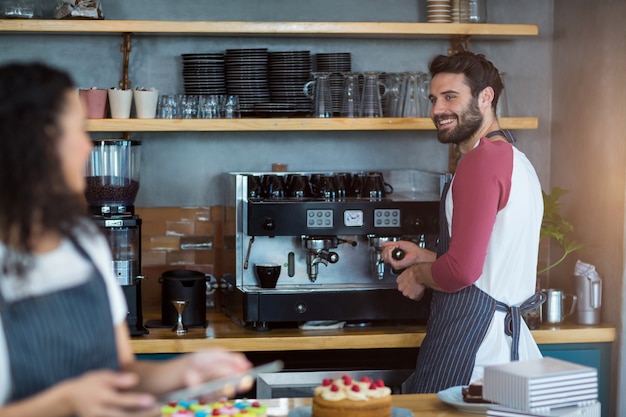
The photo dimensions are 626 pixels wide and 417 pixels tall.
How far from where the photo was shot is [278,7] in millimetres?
4043

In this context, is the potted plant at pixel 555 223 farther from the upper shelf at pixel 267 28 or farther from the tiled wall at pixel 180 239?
the tiled wall at pixel 180 239

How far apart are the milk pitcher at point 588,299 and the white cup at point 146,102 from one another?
70.1 inches

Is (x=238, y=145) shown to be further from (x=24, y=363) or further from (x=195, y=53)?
(x=24, y=363)

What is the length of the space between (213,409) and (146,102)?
1.87 m

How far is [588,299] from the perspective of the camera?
364 cm

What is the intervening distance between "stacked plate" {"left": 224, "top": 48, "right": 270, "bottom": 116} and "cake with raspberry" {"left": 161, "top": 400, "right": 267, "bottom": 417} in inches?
72.9

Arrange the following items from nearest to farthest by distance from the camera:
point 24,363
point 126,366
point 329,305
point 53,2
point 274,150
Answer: point 24,363 < point 126,366 < point 329,305 < point 53,2 < point 274,150

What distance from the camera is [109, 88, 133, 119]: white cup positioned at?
12.0 ft

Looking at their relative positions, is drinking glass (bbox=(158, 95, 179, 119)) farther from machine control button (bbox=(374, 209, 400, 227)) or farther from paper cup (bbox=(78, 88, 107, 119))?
machine control button (bbox=(374, 209, 400, 227))

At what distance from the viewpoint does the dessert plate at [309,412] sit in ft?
6.99

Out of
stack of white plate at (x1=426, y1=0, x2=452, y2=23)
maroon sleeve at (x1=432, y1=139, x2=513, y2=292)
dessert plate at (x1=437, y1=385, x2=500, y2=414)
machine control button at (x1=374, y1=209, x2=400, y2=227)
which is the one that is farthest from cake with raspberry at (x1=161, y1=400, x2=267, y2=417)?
stack of white plate at (x1=426, y1=0, x2=452, y2=23)

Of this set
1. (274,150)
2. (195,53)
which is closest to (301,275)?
(274,150)

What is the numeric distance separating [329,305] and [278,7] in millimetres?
1350

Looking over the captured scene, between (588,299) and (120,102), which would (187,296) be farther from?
Answer: (588,299)
